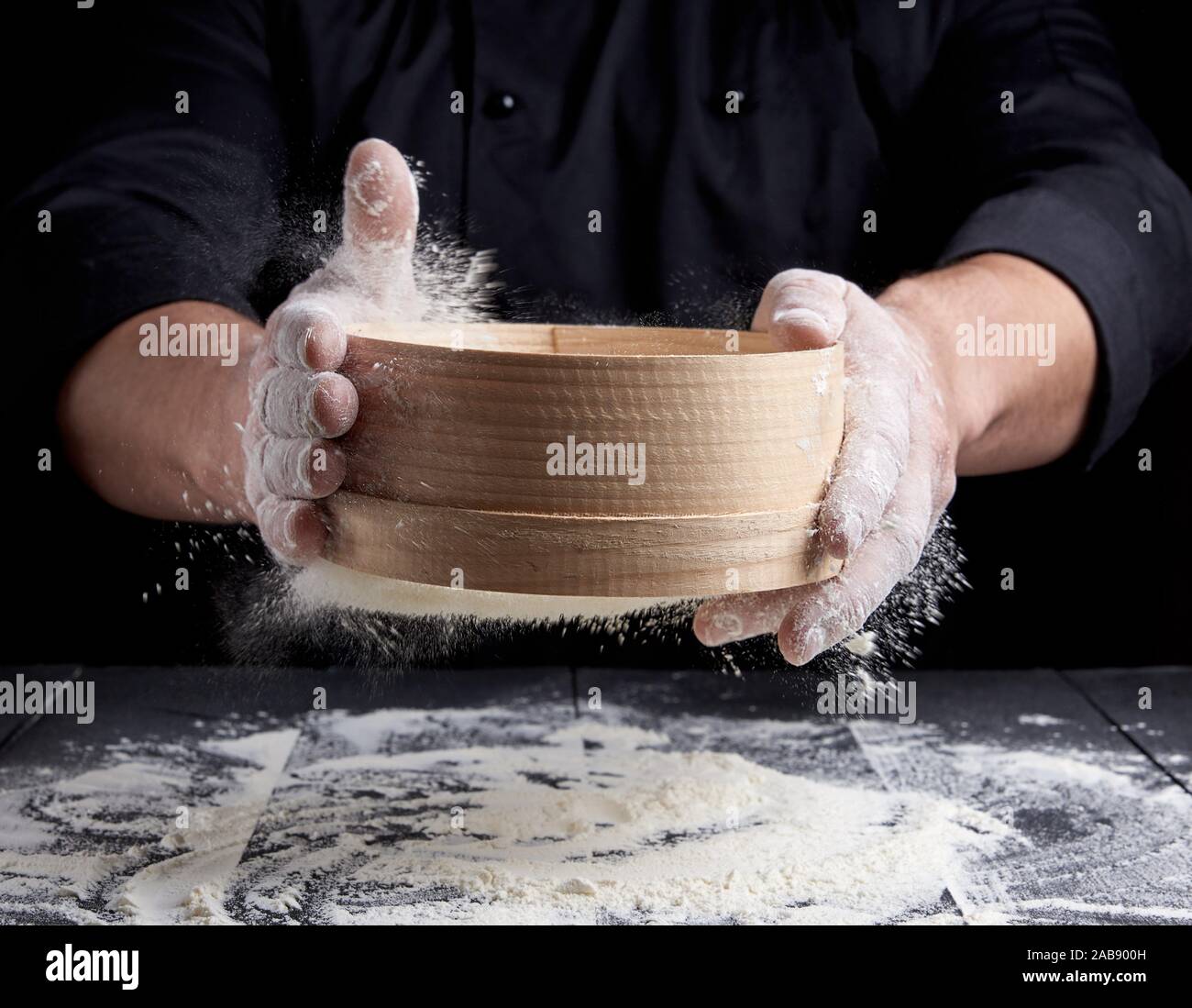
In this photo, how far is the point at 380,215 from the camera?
4.29ft

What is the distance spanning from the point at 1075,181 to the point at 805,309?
811mm

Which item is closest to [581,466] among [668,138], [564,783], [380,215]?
[380,215]

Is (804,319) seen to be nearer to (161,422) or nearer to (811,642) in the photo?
(811,642)

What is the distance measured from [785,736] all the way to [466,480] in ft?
2.70

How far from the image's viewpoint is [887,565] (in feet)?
3.92

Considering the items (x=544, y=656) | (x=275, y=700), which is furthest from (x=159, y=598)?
(x=544, y=656)

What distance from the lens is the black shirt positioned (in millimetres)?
1777

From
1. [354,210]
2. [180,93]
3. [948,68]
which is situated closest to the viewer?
[354,210]

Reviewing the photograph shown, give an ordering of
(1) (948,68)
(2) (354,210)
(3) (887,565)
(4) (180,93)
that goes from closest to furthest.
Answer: (3) (887,565)
(2) (354,210)
(4) (180,93)
(1) (948,68)

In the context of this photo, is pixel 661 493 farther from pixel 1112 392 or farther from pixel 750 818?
pixel 1112 392

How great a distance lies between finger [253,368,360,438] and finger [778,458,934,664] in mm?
425

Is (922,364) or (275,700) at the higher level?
(922,364)

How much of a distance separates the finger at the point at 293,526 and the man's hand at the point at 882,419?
0.36m

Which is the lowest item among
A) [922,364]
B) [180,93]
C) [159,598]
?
[159,598]
